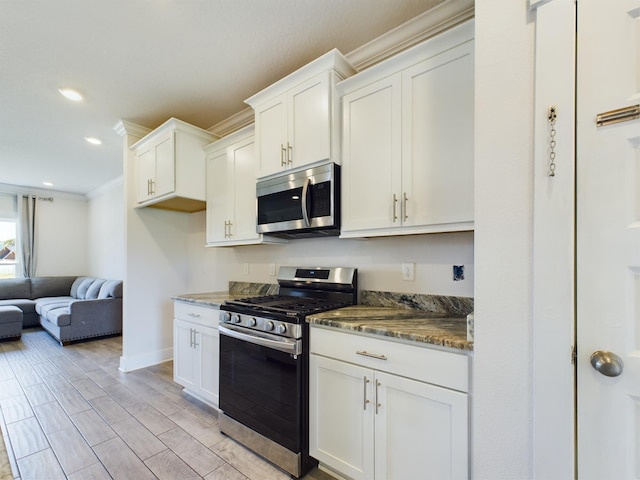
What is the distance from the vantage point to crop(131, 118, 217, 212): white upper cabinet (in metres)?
2.88

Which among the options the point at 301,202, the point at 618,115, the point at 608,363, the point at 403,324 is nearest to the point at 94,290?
the point at 301,202

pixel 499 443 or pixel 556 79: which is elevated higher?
pixel 556 79

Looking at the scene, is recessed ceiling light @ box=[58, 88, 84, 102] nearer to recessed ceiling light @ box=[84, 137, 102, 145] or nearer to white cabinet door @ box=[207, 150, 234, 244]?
recessed ceiling light @ box=[84, 137, 102, 145]

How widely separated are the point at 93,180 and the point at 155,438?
5332 mm

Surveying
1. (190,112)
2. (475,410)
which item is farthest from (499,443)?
(190,112)

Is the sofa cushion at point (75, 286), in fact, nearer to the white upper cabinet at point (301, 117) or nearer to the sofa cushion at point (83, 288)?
the sofa cushion at point (83, 288)

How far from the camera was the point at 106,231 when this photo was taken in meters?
5.93

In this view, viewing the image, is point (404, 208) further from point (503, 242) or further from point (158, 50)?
point (158, 50)

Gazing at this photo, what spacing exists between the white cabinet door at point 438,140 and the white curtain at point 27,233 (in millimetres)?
7610

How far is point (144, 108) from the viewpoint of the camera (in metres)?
2.92

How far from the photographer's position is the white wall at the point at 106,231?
543 cm

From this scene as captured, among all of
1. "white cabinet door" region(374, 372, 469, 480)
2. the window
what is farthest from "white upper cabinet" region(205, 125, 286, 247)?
the window

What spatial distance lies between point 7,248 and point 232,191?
20.5 feet

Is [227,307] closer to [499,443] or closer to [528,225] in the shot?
[499,443]
